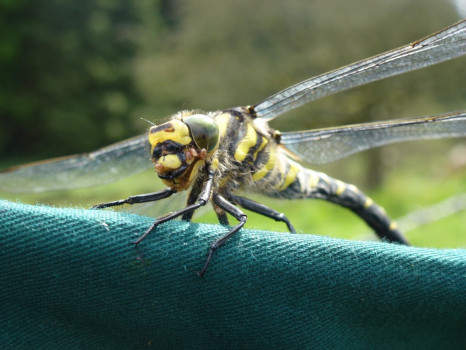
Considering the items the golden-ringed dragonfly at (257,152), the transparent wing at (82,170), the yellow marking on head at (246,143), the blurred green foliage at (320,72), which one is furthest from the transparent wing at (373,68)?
the blurred green foliage at (320,72)

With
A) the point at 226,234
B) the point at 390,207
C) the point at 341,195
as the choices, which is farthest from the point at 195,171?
the point at 390,207

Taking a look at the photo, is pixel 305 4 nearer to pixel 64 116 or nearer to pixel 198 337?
pixel 198 337

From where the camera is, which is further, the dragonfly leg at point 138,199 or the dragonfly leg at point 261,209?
the dragonfly leg at point 261,209

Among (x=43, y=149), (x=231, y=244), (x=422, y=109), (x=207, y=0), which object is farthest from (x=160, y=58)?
(x=231, y=244)

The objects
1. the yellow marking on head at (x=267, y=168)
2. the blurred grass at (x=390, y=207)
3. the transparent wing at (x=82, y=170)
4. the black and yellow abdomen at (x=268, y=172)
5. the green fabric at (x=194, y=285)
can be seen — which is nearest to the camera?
the green fabric at (x=194, y=285)

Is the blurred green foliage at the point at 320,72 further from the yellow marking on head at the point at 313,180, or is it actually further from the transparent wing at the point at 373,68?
the transparent wing at the point at 373,68
